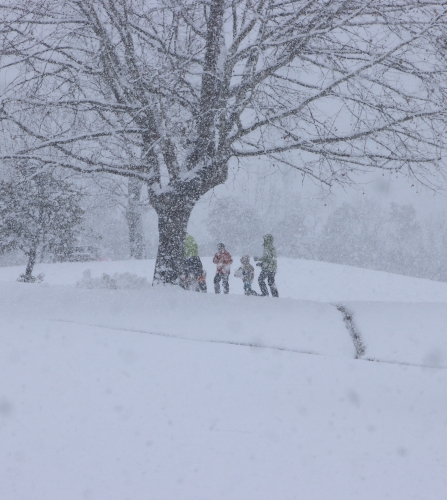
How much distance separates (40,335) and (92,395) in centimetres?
90

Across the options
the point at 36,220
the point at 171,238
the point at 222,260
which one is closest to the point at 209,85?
the point at 171,238

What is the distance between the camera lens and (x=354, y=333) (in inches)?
129

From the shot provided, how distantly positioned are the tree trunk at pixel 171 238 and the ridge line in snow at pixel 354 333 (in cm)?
332

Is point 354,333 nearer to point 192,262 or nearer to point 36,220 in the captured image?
point 192,262

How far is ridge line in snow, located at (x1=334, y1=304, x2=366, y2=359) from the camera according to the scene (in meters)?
3.13

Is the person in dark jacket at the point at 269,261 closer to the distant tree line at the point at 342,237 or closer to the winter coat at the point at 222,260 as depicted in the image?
the winter coat at the point at 222,260

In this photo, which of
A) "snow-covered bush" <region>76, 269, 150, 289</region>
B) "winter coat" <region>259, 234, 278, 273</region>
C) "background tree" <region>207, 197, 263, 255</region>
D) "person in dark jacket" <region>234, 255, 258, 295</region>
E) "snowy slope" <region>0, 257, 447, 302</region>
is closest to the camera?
"snow-covered bush" <region>76, 269, 150, 289</region>

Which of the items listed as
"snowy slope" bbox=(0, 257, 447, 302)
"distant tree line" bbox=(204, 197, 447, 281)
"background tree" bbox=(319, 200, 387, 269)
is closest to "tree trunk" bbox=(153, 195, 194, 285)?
"snowy slope" bbox=(0, 257, 447, 302)

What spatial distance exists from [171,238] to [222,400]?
4.17 m

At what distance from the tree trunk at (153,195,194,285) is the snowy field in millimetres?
2595

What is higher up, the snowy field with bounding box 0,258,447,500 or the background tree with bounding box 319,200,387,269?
the background tree with bounding box 319,200,387,269

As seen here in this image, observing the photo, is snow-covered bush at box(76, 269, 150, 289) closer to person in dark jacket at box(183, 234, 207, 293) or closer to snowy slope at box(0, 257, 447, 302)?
person in dark jacket at box(183, 234, 207, 293)

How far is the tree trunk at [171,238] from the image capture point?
21.5 feet

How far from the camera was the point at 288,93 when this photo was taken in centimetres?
648
